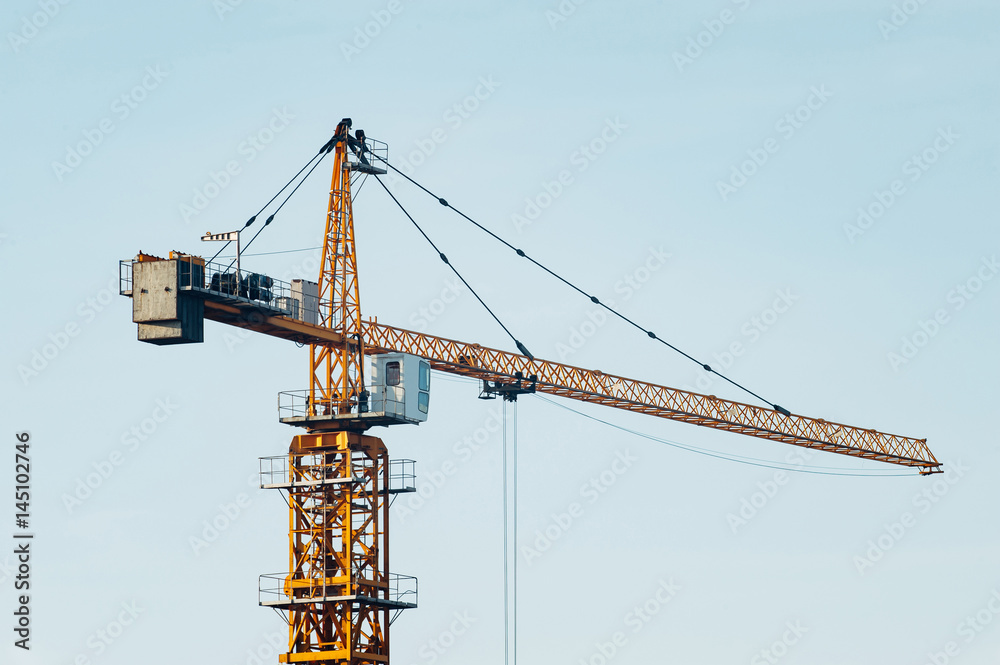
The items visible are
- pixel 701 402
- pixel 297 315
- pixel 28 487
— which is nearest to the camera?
pixel 28 487

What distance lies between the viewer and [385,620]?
407 ft

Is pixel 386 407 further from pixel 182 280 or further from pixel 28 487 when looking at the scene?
pixel 28 487

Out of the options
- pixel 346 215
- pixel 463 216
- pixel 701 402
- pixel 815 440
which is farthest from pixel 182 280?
pixel 815 440

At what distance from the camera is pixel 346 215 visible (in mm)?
128875

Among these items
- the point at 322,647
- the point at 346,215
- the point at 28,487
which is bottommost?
the point at 322,647

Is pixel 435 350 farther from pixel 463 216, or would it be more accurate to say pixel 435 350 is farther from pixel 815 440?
pixel 815 440

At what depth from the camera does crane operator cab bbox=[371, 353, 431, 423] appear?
408ft

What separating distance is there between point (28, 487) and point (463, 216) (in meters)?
46.4

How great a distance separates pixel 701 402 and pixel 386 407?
40141 millimetres

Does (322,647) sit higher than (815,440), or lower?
lower

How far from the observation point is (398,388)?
409 feet

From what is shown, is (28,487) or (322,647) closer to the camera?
(28,487)

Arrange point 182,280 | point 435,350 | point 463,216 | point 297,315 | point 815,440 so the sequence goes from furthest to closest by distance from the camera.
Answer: point 815,440 → point 463,216 → point 435,350 → point 297,315 → point 182,280

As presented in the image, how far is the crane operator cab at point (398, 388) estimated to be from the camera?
12431 centimetres
